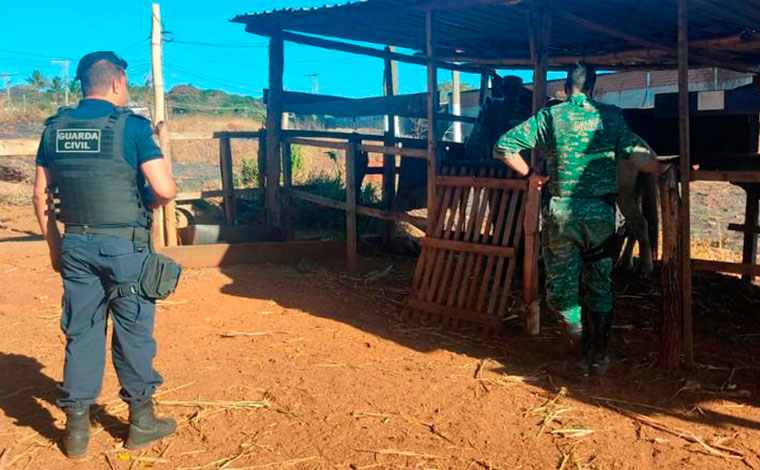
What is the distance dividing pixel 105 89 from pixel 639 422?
3.62 meters

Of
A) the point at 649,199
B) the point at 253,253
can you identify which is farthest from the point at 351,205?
the point at 649,199

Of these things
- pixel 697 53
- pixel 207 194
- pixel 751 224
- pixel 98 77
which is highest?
pixel 697 53

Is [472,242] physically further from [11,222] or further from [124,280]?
[11,222]

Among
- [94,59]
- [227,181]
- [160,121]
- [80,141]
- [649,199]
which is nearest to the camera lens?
[80,141]

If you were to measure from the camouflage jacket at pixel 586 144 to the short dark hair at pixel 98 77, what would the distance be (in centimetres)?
278

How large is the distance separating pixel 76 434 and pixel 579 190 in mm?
3429

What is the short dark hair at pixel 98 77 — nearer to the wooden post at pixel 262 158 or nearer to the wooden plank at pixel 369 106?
the wooden plank at pixel 369 106

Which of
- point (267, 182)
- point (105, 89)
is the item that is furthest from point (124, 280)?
point (267, 182)

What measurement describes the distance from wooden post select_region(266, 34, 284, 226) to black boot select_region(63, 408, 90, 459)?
582 cm

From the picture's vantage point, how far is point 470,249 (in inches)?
239

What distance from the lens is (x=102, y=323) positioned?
12.0ft

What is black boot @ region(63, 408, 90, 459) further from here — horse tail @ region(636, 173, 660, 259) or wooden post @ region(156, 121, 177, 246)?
horse tail @ region(636, 173, 660, 259)

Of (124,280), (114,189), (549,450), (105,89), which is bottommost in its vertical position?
(549,450)

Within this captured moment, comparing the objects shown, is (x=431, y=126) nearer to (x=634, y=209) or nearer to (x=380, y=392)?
(x=634, y=209)
